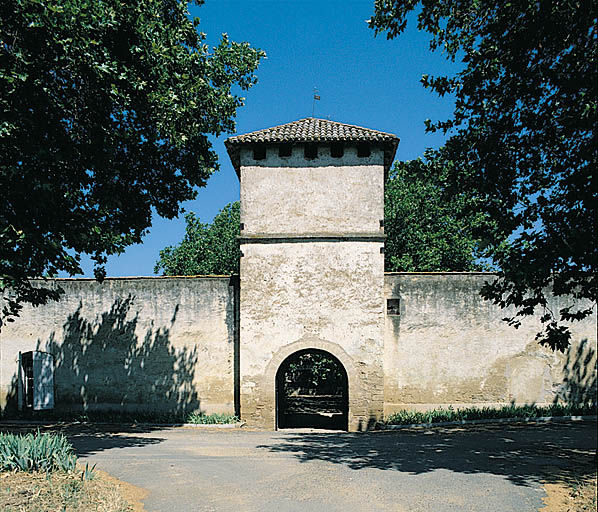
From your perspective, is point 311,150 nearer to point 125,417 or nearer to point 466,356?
point 466,356

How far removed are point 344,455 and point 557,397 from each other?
8.30 metres

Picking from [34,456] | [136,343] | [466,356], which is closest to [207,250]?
[136,343]

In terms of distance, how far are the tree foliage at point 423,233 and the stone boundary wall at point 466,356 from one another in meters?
9.45

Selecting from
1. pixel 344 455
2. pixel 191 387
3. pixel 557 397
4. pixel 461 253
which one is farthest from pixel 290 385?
pixel 344 455

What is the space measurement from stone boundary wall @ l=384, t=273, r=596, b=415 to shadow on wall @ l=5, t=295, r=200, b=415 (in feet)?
19.7

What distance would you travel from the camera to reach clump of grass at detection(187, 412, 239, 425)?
15117 mm

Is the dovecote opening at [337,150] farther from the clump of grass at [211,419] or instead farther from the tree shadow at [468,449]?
the clump of grass at [211,419]

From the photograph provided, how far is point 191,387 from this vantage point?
52.0 feet

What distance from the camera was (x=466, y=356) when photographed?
1572cm

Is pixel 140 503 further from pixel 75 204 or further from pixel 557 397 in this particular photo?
pixel 557 397

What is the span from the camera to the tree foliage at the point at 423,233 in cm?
2616

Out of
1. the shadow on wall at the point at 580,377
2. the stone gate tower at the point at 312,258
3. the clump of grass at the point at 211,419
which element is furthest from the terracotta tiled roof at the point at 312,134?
the shadow on wall at the point at 580,377

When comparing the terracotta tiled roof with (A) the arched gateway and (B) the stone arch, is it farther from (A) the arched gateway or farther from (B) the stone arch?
(A) the arched gateway

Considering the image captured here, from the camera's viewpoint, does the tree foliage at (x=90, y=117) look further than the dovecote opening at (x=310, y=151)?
No
